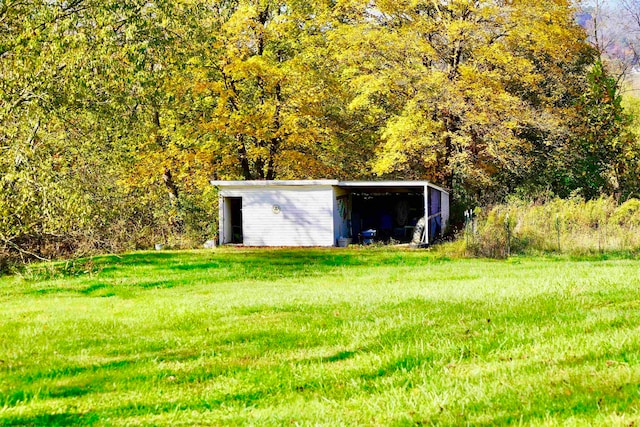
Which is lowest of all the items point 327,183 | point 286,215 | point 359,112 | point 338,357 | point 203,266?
point 338,357

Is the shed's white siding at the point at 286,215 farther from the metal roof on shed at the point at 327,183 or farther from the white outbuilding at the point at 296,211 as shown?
the metal roof on shed at the point at 327,183

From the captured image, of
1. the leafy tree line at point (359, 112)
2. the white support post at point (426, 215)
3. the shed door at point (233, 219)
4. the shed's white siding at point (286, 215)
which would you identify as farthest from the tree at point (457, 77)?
the shed door at point (233, 219)

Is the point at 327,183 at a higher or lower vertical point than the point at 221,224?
higher

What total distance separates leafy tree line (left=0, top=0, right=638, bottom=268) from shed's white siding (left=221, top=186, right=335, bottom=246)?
324 cm

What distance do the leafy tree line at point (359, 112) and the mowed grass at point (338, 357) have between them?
52.4 feet

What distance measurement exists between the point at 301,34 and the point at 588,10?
15.9m

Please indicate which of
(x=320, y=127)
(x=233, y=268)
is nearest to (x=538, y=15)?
(x=320, y=127)

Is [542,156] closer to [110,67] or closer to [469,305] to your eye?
[110,67]

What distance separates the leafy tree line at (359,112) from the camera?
28672mm

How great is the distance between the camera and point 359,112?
32.8m

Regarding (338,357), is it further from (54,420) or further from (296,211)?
(296,211)

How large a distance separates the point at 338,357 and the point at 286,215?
21.3 metres

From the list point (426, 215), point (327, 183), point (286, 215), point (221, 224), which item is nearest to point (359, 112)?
point (327, 183)

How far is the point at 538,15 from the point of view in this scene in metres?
28.7
